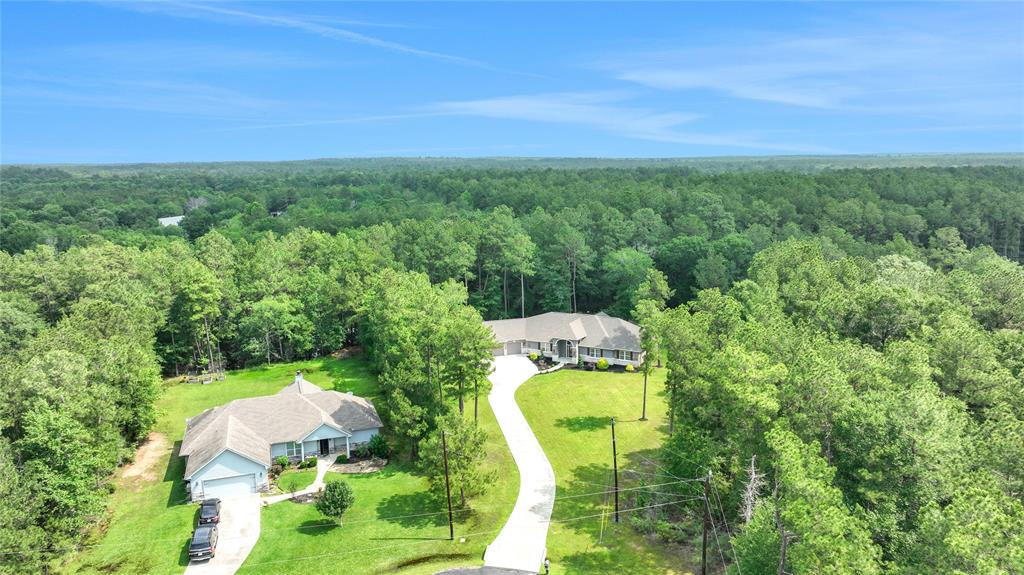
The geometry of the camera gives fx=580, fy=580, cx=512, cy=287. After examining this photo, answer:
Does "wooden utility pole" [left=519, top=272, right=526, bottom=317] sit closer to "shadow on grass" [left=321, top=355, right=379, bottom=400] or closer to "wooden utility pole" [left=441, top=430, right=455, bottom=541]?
"shadow on grass" [left=321, top=355, right=379, bottom=400]

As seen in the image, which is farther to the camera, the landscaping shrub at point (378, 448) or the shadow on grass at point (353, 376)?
the shadow on grass at point (353, 376)

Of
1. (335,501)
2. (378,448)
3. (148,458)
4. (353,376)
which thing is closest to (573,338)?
(353,376)

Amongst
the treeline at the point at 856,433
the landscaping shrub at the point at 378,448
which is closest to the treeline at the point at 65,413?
the landscaping shrub at the point at 378,448

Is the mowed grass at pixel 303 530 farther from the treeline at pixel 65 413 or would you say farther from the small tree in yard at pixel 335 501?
the treeline at pixel 65 413

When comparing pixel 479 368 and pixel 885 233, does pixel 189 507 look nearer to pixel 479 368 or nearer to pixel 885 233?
pixel 479 368

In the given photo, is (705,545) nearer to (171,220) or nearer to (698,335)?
(698,335)

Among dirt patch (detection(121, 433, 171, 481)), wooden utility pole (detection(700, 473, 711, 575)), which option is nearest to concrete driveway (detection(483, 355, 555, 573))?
wooden utility pole (detection(700, 473, 711, 575))

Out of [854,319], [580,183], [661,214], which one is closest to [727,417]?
[854,319]
